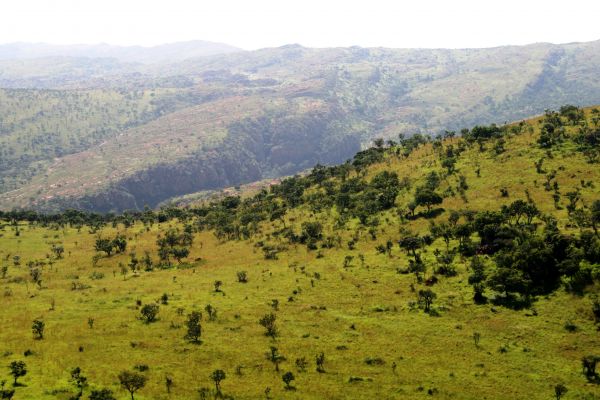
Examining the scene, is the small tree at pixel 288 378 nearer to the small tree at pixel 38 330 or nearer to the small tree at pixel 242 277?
the small tree at pixel 38 330

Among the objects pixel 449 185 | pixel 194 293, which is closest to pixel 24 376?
pixel 194 293

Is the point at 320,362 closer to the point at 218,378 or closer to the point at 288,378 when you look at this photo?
the point at 288,378

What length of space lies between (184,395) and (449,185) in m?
91.4

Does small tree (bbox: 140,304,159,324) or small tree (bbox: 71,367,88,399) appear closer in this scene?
small tree (bbox: 71,367,88,399)

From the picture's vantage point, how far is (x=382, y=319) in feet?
217

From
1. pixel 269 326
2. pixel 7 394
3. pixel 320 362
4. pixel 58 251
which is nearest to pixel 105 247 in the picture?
pixel 58 251

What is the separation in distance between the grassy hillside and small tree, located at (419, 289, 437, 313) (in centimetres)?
33

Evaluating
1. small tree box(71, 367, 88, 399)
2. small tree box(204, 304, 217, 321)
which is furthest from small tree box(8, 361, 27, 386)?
small tree box(204, 304, 217, 321)

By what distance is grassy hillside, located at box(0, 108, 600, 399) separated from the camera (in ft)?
167

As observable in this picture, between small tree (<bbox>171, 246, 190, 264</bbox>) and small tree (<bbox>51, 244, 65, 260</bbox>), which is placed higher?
small tree (<bbox>171, 246, 190, 264</bbox>)

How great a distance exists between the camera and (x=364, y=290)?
7781cm

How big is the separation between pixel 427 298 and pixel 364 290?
12603 millimetres

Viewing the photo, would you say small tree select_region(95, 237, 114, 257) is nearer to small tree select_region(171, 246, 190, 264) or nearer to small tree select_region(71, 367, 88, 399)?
small tree select_region(171, 246, 190, 264)

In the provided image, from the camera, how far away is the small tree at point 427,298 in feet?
222
